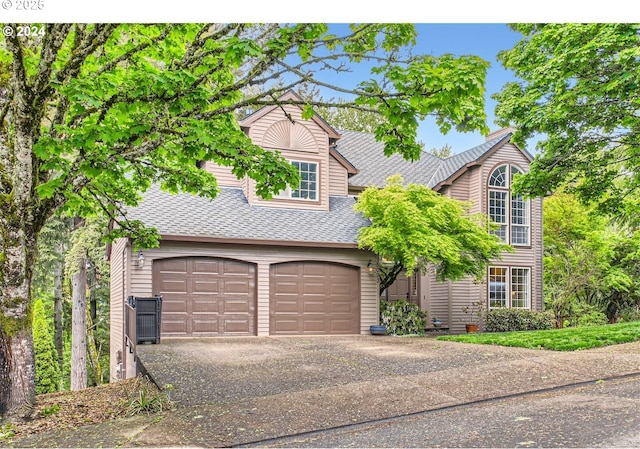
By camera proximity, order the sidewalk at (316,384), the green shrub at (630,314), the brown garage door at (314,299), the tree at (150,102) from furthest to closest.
Answer: the green shrub at (630,314), the brown garage door at (314,299), the tree at (150,102), the sidewalk at (316,384)

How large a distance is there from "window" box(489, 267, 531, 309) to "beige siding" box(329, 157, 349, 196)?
5.29 m

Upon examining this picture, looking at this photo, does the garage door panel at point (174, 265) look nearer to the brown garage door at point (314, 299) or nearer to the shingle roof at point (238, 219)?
the shingle roof at point (238, 219)

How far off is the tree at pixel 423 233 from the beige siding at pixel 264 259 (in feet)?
2.38

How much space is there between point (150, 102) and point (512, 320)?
14.2m

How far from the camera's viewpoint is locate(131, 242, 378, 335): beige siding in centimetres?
1280

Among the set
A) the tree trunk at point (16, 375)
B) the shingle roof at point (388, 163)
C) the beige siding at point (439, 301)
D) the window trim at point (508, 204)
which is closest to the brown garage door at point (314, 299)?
the beige siding at point (439, 301)

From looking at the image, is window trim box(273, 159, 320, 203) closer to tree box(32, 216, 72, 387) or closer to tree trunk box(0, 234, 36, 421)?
tree trunk box(0, 234, 36, 421)

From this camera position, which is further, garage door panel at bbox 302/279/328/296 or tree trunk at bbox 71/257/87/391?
tree trunk at bbox 71/257/87/391

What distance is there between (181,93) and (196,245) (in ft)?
26.2

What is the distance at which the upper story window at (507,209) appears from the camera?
1777 centimetres

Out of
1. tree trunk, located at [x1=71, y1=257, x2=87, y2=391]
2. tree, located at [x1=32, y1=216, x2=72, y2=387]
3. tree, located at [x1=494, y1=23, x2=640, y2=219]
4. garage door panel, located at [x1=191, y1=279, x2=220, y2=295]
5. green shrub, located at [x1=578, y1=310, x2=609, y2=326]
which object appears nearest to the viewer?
tree, located at [x1=494, y1=23, x2=640, y2=219]

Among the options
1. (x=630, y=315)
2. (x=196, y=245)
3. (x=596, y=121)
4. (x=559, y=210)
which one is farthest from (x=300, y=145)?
(x=630, y=315)

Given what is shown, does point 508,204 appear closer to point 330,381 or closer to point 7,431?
point 330,381

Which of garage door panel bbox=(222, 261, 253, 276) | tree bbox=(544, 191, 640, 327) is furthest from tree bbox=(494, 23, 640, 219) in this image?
garage door panel bbox=(222, 261, 253, 276)
